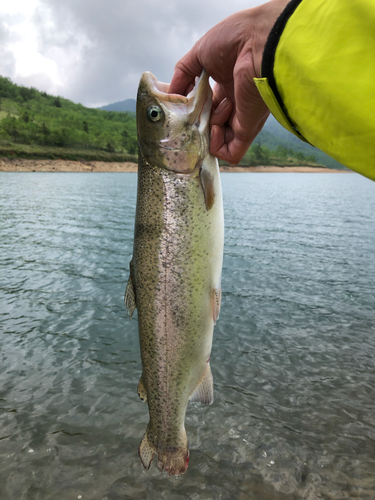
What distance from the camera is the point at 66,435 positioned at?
14.6 feet

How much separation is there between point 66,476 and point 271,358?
3.83m

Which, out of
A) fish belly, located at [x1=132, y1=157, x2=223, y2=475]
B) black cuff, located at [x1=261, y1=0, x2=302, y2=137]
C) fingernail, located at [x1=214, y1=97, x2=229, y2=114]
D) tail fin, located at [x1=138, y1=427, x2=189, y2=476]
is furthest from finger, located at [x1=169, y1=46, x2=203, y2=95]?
tail fin, located at [x1=138, y1=427, x2=189, y2=476]

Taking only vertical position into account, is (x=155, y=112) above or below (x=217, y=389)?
above

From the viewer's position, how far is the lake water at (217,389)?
382cm

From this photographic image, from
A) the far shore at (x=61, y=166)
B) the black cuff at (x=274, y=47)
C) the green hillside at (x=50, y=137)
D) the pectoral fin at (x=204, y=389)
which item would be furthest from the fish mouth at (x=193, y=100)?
the green hillside at (x=50, y=137)

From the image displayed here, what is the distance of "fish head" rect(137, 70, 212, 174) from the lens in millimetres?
2414

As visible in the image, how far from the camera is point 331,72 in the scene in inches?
42.9

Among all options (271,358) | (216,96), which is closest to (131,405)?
(271,358)

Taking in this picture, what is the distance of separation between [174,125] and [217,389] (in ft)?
14.5

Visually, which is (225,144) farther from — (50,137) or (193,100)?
(50,137)

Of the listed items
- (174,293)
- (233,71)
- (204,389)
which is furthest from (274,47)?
(204,389)

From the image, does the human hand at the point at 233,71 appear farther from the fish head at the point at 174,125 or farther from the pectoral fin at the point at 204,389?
the pectoral fin at the point at 204,389

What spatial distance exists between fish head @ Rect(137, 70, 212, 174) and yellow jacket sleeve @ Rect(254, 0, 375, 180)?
3.42 ft

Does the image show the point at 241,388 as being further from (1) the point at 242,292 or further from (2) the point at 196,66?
(2) the point at 196,66
